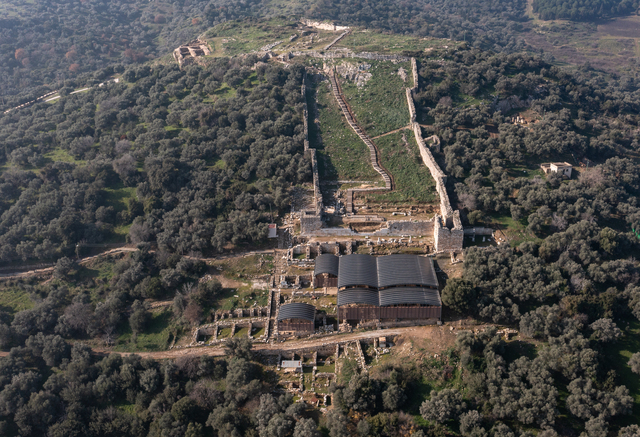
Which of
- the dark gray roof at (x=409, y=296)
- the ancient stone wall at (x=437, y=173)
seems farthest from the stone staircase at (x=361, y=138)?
the dark gray roof at (x=409, y=296)

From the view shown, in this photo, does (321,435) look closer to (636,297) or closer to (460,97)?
(636,297)

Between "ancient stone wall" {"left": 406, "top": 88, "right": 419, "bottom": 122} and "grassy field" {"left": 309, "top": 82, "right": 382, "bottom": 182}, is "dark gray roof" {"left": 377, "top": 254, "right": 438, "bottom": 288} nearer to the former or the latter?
"grassy field" {"left": 309, "top": 82, "right": 382, "bottom": 182}

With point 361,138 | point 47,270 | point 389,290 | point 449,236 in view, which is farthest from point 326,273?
point 47,270

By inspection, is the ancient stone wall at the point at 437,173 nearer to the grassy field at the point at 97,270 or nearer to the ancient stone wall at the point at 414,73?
the ancient stone wall at the point at 414,73

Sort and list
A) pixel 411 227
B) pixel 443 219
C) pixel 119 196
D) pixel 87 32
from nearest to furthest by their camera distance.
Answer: pixel 443 219 → pixel 411 227 → pixel 119 196 → pixel 87 32

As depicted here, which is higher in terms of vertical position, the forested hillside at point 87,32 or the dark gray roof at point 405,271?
the forested hillside at point 87,32

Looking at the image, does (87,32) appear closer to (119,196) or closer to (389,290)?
(119,196)
